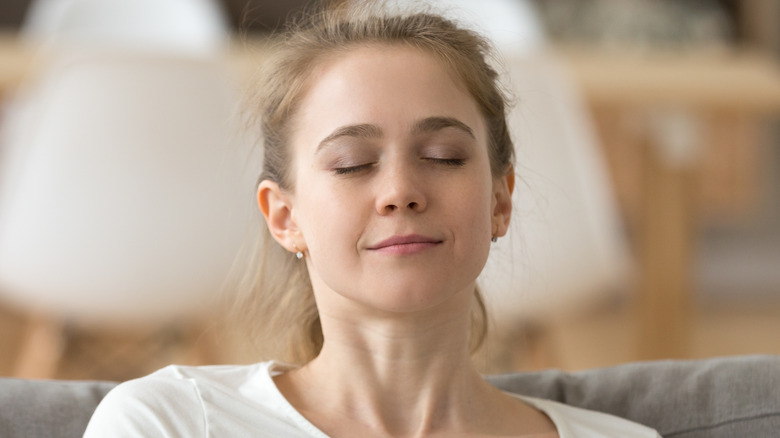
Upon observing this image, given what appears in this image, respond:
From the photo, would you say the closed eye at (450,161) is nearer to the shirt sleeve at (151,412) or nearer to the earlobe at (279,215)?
the earlobe at (279,215)

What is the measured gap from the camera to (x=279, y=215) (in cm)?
111

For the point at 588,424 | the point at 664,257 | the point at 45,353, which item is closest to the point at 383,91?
the point at 588,424

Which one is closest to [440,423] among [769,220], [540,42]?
[540,42]

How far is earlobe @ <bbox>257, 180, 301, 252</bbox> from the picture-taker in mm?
1096

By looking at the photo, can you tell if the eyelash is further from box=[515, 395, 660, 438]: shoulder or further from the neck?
box=[515, 395, 660, 438]: shoulder

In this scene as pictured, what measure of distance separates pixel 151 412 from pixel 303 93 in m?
0.33

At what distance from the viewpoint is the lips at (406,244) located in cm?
95

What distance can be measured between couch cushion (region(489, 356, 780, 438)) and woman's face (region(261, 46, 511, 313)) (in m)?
0.22

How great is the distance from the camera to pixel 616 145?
12.2 ft

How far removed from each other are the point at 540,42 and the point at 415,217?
6.89 ft

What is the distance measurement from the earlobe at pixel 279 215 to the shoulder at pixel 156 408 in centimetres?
16

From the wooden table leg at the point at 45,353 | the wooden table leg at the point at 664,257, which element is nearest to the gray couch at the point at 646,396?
the wooden table leg at the point at 45,353

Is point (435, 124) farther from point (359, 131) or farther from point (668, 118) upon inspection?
point (668, 118)

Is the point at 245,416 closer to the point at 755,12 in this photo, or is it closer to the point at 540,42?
the point at 540,42
